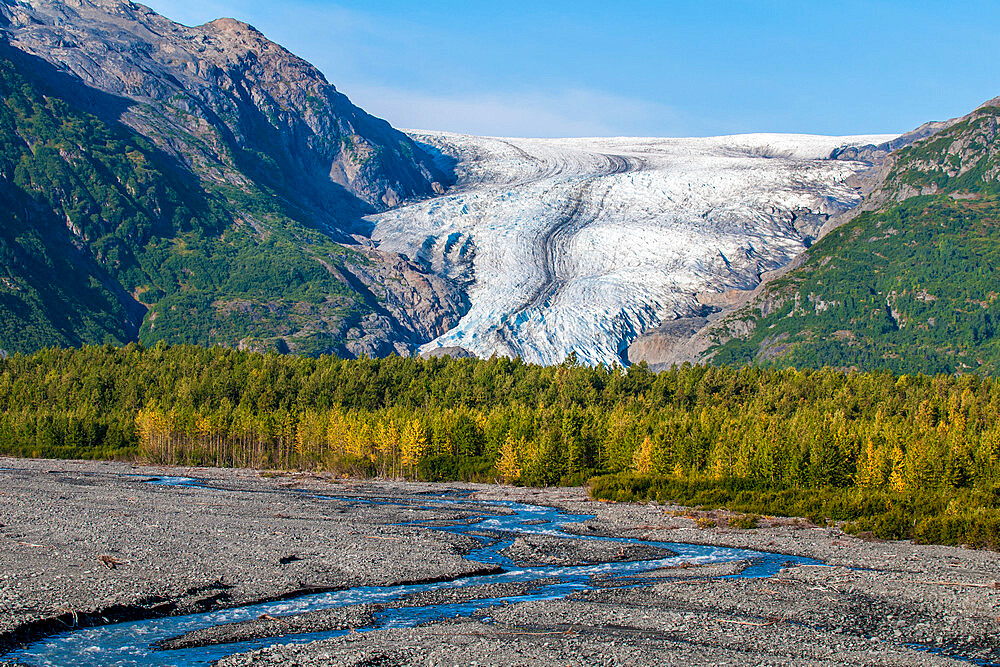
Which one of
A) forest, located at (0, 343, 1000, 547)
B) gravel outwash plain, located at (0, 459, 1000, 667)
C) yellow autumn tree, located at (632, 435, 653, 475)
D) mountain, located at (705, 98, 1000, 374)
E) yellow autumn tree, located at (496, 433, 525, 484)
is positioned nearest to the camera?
gravel outwash plain, located at (0, 459, 1000, 667)

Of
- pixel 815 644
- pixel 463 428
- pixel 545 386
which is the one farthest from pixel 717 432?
pixel 815 644

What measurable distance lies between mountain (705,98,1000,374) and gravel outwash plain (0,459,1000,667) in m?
124

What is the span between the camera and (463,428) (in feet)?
296

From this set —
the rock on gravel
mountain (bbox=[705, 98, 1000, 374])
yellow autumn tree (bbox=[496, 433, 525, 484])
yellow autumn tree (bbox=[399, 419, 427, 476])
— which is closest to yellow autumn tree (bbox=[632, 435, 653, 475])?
yellow autumn tree (bbox=[496, 433, 525, 484])

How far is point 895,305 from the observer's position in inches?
7101

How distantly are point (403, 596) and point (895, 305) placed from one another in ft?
553

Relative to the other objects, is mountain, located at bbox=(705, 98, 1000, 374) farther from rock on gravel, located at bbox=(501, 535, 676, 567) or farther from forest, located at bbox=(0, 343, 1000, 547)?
rock on gravel, located at bbox=(501, 535, 676, 567)

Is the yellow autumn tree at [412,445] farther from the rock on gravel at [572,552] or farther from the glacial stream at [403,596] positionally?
the rock on gravel at [572,552]

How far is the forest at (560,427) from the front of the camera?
209 feet

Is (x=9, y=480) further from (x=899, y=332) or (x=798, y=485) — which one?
(x=899, y=332)

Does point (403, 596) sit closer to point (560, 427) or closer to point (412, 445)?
point (412, 445)

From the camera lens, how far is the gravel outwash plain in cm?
2608

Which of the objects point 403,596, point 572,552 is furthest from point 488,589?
point 572,552

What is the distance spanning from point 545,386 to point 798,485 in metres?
57.6
